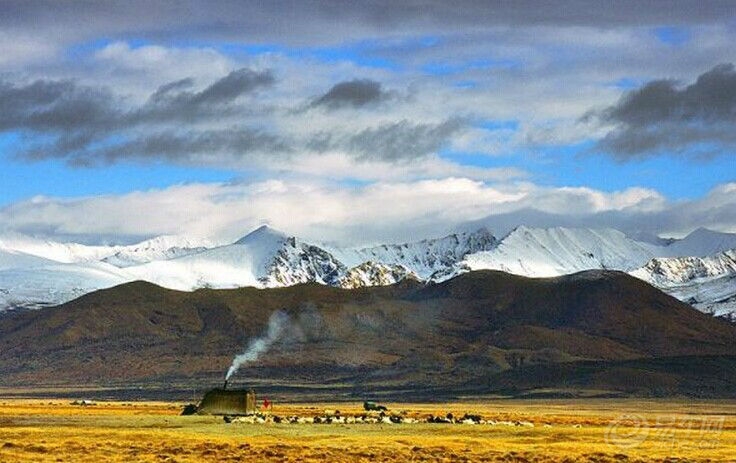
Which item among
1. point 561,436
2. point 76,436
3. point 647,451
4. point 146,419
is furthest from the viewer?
point 146,419

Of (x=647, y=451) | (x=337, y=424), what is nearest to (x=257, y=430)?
(x=337, y=424)

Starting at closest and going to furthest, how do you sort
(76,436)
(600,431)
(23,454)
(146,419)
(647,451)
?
(23,454) → (647,451) → (76,436) → (600,431) → (146,419)

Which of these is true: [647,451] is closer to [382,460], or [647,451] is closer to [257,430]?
[382,460]

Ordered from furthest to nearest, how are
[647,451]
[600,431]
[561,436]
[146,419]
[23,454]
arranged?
[146,419]
[600,431]
[561,436]
[647,451]
[23,454]

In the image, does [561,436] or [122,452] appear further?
[561,436]

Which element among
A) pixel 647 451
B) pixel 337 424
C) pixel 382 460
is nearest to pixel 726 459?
pixel 647 451

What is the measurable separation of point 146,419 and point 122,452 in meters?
43.1

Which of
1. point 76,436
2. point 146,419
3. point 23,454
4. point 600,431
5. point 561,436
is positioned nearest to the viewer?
point 23,454

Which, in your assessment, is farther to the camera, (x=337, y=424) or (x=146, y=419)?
(x=146, y=419)

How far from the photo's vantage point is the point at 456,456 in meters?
76.7

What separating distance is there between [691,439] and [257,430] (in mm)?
29624

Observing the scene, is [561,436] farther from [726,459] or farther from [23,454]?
[23,454]

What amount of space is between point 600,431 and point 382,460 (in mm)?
36312

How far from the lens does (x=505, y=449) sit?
82.9 meters
